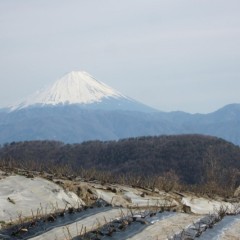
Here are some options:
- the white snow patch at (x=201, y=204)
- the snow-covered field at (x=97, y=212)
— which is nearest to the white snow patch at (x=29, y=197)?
the snow-covered field at (x=97, y=212)

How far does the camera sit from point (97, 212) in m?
10.7

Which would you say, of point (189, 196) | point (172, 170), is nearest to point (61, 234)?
point (189, 196)

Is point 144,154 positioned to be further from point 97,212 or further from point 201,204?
point 97,212

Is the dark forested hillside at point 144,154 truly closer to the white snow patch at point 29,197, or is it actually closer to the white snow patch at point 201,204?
the white snow patch at point 201,204

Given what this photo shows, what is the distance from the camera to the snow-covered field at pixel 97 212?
8.96 meters

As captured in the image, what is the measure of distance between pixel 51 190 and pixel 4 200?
5.61 ft

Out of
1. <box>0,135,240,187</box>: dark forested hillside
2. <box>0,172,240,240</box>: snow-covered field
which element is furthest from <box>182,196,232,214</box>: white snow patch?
<box>0,135,240,187</box>: dark forested hillside

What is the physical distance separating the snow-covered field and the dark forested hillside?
245ft

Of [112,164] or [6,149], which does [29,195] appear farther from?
[6,149]

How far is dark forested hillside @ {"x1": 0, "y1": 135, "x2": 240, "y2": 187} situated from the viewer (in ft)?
307

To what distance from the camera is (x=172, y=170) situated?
297 ft

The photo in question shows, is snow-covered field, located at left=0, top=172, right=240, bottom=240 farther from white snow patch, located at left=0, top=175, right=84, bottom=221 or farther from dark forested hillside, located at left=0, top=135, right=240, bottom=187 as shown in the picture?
dark forested hillside, located at left=0, top=135, right=240, bottom=187

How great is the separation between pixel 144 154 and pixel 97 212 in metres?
91.5

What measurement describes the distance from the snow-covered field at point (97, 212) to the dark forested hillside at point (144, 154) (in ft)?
245
